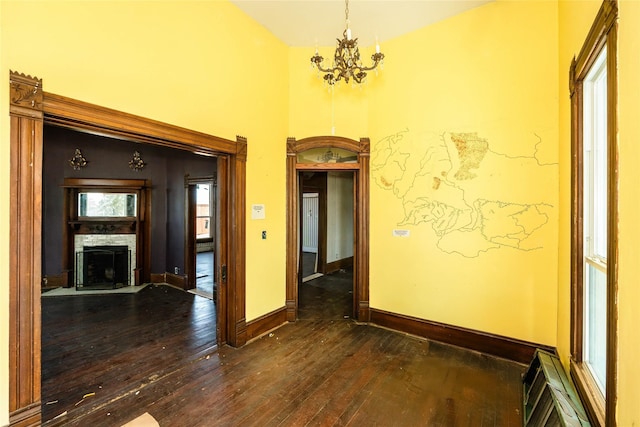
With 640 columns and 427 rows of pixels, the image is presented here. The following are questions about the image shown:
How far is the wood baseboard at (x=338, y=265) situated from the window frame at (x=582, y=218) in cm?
497

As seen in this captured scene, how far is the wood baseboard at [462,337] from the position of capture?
2.87 metres

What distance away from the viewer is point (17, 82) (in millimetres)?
1655

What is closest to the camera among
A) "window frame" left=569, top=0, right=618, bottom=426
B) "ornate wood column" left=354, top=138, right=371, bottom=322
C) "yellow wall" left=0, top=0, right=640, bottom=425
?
"window frame" left=569, top=0, right=618, bottom=426

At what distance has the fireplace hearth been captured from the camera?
5301mm

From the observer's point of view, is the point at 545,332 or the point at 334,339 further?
the point at 334,339

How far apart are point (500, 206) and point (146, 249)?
6.26 metres

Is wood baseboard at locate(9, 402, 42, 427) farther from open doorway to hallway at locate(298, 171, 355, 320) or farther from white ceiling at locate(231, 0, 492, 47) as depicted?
white ceiling at locate(231, 0, 492, 47)

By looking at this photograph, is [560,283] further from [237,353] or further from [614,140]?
[237,353]

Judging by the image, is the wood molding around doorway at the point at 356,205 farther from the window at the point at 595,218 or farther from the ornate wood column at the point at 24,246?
the ornate wood column at the point at 24,246

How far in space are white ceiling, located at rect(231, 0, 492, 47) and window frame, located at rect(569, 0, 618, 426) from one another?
1735 millimetres

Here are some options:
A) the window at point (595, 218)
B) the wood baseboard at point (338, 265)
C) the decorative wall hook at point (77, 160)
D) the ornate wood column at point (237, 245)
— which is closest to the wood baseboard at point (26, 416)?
the ornate wood column at point (237, 245)

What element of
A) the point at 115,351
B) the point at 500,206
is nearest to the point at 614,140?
the point at 500,206

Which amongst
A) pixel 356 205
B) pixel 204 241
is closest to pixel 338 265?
pixel 356 205

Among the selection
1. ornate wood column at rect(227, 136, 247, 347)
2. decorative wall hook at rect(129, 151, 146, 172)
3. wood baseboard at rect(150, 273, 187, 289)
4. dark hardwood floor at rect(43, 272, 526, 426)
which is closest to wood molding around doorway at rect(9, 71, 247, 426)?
dark hardwood floor at rect(43, 272, 526, 426)
